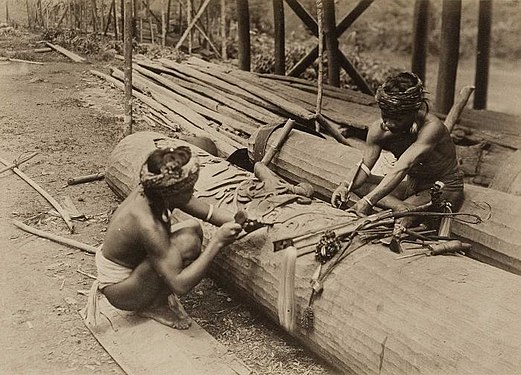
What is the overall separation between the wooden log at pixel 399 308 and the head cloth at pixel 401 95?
2.60 ft

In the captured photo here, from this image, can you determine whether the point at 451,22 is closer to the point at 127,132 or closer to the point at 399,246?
the point at 127,132

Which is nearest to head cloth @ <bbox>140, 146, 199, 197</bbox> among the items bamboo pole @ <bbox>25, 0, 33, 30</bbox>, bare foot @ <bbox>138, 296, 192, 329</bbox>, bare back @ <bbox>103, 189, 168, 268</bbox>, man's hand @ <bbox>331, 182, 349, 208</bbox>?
bare back @ <bbox>103, 189, 168, 268</bbox>

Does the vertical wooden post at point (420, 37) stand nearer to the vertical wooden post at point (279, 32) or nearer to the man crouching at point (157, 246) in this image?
the vertical wooden post at point (279, 32)

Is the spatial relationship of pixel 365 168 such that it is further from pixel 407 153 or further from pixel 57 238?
pixel 57 238

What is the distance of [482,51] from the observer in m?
9.32

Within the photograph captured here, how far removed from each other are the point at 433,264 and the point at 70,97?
22.5 feet

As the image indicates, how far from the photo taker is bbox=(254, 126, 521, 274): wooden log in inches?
155

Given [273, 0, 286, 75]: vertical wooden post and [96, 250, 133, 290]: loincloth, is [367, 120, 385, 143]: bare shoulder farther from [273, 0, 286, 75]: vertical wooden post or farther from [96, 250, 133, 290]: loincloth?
[273, 0, 286, 75]: vertical wooden post

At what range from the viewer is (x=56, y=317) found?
12.4 feet

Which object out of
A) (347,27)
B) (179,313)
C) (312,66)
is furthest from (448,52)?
(179,313)

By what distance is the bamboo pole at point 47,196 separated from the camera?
5.04m

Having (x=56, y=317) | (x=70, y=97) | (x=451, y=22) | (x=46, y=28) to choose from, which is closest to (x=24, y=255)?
(x=56, y=317)

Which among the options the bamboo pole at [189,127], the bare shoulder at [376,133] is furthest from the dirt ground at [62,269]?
the bare shoulder at [376,133]

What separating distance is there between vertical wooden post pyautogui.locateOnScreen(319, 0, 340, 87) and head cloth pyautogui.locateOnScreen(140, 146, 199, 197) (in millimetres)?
5668
